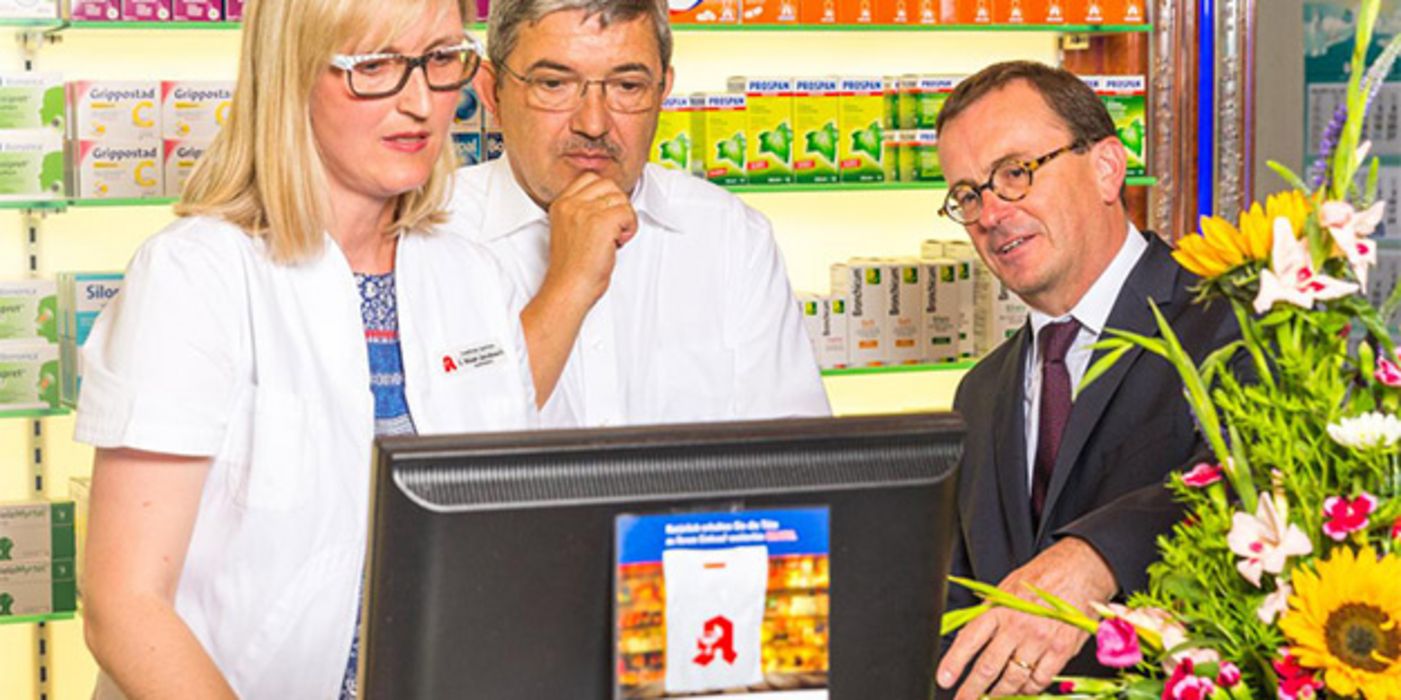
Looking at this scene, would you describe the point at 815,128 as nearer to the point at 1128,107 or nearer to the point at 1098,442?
the point at 1128,107

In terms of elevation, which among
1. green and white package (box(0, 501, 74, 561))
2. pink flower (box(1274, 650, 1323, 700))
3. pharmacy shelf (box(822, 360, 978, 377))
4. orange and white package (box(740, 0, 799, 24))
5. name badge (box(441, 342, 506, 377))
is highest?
orange and white package (box(740, 0, 799, 24))

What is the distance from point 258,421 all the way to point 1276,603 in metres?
0.97

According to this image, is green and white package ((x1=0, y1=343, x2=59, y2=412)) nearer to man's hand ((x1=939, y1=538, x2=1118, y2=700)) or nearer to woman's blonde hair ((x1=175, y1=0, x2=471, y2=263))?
woman's blonde hair ((x1=175, y1=0, x2=471, y2=263))

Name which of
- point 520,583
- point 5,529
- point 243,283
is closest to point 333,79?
point 243,283

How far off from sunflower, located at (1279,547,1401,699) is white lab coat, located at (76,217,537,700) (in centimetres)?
95

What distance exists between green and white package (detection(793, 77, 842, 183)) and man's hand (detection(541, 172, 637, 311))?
189 centimetres

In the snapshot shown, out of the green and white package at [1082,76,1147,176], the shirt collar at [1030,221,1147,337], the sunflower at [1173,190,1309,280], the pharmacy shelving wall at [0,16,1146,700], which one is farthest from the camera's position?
the green and white package at [1082,76,1147,176]

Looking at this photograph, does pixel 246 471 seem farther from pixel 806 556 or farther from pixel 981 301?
pixel 981 301

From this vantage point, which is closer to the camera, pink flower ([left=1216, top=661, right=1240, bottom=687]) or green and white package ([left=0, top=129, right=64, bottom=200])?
pink flower ([left=1216, top=661, right=1240, bottom=687])

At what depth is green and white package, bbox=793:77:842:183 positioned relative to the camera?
4.20m

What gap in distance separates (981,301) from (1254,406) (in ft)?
10.5

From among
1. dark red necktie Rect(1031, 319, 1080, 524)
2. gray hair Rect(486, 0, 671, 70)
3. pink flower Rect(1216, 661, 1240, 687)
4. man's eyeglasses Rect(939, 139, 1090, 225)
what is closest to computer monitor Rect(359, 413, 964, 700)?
pink flower Rect(1216, 661, 1240, 687)

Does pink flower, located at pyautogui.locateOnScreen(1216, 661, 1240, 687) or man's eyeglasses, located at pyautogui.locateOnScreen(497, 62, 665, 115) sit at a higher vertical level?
man's eyeglasses, located at pyautogui.locateOnScreen(497, 62, 665, 115)

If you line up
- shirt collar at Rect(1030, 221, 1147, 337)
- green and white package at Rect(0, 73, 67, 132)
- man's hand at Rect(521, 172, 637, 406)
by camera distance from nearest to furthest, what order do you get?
man's hand at Rect(521, 172, 637, 406)
shirt collar at Rect(1030, 221, 1147, 337)
green and white package at Rect(0, 73, 67, 132)
